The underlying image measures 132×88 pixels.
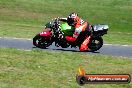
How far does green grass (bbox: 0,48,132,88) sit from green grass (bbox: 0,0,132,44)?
18.5 meters

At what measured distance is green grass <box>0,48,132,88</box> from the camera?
14016mm

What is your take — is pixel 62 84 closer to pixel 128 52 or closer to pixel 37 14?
pixel 128 52

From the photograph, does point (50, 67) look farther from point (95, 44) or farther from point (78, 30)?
point (95, 44)

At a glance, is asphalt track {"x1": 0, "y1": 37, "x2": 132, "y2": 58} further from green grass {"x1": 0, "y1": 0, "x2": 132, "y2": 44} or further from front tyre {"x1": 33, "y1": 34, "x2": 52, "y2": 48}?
green grass {"x1": 0, "y1": 0, "x2": 132, "y2": 44}

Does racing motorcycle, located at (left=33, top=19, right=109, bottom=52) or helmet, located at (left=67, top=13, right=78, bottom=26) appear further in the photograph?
racing motorcycle, located at (left=33, top=19, right=109, bottom=52)

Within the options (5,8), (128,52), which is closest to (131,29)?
(5,8)

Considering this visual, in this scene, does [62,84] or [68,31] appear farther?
[68,31]

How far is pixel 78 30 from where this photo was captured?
66.8ft

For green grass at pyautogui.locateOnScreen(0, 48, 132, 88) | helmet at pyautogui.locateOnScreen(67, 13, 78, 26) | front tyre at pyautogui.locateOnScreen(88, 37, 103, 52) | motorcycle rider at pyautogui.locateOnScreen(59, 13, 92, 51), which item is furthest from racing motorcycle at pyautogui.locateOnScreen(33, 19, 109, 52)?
green grass at pyautogui.locateOnScreen(0, 48, 132, 88)

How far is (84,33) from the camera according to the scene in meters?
20.5

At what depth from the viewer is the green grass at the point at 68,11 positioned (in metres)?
38.8

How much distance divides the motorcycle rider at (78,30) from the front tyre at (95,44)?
10.6 inches

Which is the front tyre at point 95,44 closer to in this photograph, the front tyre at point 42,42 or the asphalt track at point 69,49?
the asphalt track at point 69,49

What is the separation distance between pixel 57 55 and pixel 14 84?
5.12 m
